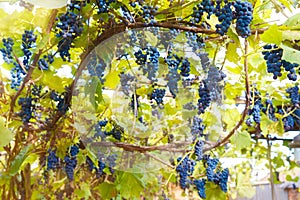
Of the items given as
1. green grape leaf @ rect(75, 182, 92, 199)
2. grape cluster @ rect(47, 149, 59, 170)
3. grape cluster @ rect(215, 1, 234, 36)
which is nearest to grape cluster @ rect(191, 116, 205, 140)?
grape cluster @ rect(215, 1, 234, 36)

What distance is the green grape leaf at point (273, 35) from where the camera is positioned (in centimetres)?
87

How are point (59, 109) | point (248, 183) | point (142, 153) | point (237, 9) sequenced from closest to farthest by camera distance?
1. point (237, 9)
2. point (142, 153)
3. point (59, 109)
4. point (248, 183)

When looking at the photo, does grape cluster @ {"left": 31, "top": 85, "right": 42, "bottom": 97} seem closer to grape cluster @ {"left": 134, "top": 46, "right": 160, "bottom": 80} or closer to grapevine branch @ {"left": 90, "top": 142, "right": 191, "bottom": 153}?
grapevine branch @ {"left": 90, "top": 142, "right": 191, "bottom": 153}

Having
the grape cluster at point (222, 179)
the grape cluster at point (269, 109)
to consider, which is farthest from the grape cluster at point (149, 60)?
the grape cluster at point (269, 109)

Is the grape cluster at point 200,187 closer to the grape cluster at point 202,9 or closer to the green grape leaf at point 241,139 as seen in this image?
the green grape leaf at point 241,139

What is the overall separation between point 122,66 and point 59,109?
1.36 ft

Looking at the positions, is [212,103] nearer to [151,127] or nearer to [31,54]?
[151,127]

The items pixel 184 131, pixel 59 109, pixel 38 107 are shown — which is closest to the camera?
pixel 184 131

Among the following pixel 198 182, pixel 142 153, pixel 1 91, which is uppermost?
pixel 1 91

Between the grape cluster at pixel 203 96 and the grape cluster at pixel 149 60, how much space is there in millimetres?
134

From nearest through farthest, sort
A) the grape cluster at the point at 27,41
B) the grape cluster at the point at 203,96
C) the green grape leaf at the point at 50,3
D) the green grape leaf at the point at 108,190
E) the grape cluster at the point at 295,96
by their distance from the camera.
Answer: the green grape leaf at the point at 50,3, the grape cluster at the point at 203,96, the grape cluster at the point at 27,41, the green grape leaf at the point at 108,190, the grape cluster at the point at 295,96

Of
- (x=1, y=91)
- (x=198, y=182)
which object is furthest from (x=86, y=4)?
(x=198, y=182)

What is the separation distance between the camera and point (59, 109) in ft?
4.19

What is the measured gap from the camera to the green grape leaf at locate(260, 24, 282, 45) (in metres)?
0.87
